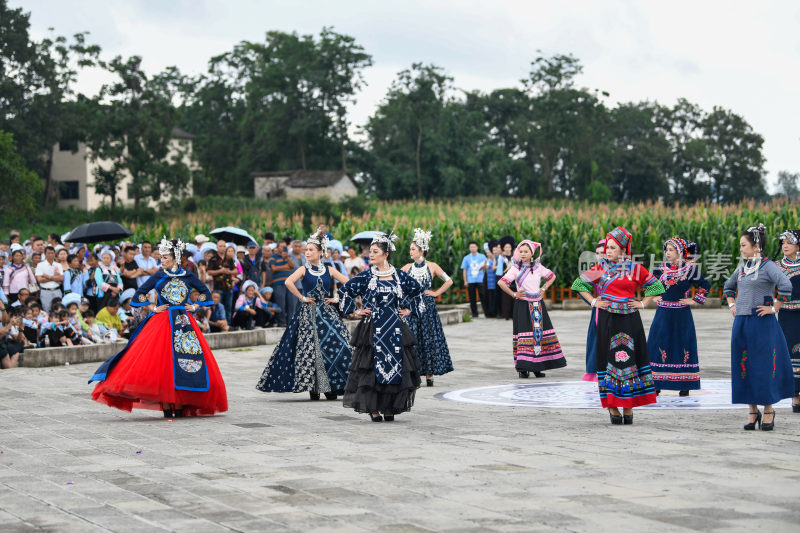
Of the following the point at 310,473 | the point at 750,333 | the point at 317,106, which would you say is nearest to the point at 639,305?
the point at 750,333

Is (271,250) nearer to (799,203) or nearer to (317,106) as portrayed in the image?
(799,203)

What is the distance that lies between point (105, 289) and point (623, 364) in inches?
448

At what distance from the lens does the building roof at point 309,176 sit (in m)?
84.4

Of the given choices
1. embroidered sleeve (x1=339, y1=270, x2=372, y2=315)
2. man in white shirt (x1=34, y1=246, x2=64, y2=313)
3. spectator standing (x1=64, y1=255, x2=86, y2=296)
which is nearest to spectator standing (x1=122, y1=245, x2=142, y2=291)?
spectator standing (x1=64, y1=255, x2=86, y2=296)

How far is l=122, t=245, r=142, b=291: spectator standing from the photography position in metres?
20.3

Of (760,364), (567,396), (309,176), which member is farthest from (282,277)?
(309,176)

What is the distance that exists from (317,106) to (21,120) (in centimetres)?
2670

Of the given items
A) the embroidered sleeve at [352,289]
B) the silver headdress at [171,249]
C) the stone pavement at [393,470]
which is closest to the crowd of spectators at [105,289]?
the silver headdress at [171,249]

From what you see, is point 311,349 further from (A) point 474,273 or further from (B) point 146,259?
(A) point 474,273

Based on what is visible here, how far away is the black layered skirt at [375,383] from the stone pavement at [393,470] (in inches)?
8.9

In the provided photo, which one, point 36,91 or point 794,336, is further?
point 36,91

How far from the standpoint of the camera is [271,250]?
2381cm

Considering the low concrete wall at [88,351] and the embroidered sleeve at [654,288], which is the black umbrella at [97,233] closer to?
the low concrete wall at [88,351]

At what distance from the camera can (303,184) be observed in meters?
85.1
